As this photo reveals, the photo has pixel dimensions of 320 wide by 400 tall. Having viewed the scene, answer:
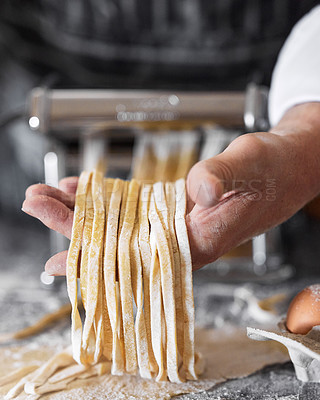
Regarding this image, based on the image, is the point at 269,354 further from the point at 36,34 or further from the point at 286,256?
the point at 36,34

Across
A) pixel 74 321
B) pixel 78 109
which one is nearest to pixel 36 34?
pixel 78 109

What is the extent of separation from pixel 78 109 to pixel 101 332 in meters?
0.56

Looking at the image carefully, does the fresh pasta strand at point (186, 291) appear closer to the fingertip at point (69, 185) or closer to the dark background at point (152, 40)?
the fingertip at point (69, 185)

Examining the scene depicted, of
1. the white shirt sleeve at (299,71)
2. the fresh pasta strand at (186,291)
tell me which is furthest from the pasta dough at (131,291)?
the white shirt sleeve at (299,71)

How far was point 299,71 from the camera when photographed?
2.56 feet

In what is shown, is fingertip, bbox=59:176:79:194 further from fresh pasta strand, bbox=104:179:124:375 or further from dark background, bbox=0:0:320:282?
dark background, bbox=0:0:320:282

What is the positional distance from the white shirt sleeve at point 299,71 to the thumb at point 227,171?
0.79 feet

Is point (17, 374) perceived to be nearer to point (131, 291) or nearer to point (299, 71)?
point (131, 291)

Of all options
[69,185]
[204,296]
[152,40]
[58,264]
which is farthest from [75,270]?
[152,40]

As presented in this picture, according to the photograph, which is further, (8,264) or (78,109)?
(8,264)

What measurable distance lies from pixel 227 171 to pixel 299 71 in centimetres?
38

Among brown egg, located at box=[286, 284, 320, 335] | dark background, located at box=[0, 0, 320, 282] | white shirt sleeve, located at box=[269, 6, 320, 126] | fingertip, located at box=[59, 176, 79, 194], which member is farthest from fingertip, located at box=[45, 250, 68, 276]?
dark background, located at box=[0, 0, 320, 282]

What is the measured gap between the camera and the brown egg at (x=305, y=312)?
1.80 ft

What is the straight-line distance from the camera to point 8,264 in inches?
43.9
